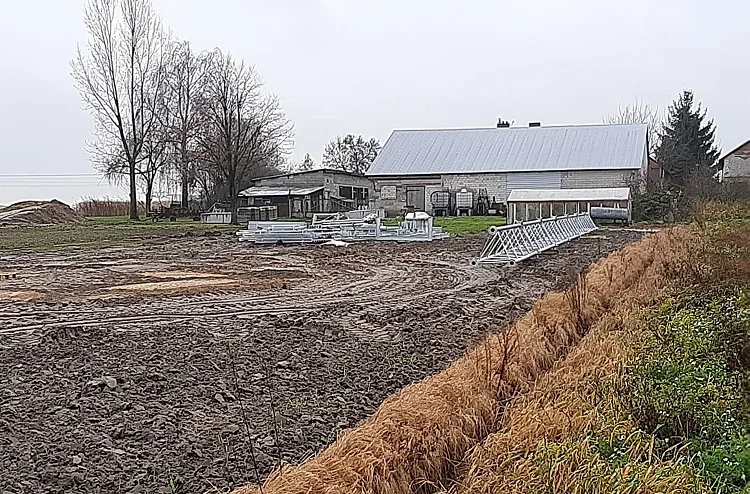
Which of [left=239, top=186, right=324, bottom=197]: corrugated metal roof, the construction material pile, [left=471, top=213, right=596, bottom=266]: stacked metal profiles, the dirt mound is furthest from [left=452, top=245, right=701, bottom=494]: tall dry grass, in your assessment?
[left=239, top=186, right=324, bottom=197]: corrugated metal roof

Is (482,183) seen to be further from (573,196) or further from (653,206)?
(653,206)

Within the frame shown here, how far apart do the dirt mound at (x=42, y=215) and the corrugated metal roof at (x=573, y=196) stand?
80.2 ft

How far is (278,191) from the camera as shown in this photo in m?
46.5

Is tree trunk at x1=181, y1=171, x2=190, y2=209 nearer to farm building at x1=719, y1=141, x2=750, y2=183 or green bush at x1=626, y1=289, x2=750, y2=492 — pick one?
farm building at x1=719, y1=141, x2=750, y2=183

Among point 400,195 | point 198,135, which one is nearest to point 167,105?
point 198,135

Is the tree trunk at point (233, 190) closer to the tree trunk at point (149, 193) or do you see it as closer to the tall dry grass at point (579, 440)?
the tree trunk at point (149, 193)

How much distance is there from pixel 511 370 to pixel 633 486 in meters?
2.09

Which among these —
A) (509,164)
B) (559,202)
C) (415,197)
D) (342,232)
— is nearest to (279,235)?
(342,232)

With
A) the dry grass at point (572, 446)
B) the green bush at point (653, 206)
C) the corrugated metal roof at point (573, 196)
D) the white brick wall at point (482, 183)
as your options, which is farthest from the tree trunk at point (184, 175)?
the dry grass at point (572, 446)

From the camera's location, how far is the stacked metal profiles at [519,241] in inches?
621

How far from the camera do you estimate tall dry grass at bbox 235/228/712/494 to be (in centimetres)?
333

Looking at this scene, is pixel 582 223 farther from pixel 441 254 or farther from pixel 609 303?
pixel 609 303

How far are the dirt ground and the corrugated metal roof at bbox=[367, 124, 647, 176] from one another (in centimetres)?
2790

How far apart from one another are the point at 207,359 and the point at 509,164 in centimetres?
3686
